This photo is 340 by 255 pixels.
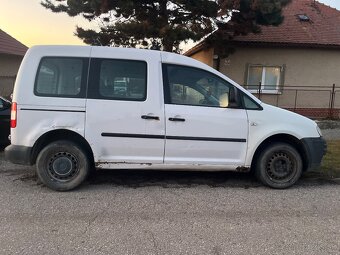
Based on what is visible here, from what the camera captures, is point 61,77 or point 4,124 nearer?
point 61,77

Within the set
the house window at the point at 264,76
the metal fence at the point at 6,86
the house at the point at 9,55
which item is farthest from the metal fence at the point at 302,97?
the house at the point at 9,55

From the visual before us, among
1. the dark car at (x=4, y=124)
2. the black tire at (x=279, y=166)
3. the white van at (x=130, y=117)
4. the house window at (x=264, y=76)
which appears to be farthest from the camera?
the house window at (x=264, y=76)

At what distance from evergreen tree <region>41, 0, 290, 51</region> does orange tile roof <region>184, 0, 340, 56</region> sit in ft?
6.16

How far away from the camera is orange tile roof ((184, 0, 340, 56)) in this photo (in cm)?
1683

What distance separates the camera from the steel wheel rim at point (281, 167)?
603cm

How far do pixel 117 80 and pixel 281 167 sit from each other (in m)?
2.89

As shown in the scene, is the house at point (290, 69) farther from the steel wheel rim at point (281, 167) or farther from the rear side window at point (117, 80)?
the rear side window at point (117, 80)

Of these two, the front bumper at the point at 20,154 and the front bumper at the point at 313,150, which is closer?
the front bumper at the point at 20,154

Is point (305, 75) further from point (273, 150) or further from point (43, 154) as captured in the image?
point (43, 154)

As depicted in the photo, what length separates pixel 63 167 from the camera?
571cm

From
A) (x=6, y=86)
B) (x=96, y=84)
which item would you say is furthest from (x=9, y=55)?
(x=96, y=84)

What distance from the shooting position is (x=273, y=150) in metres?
5.98

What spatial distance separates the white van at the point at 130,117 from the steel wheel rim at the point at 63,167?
0.01m

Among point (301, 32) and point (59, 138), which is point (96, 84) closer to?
point (59, 138)
